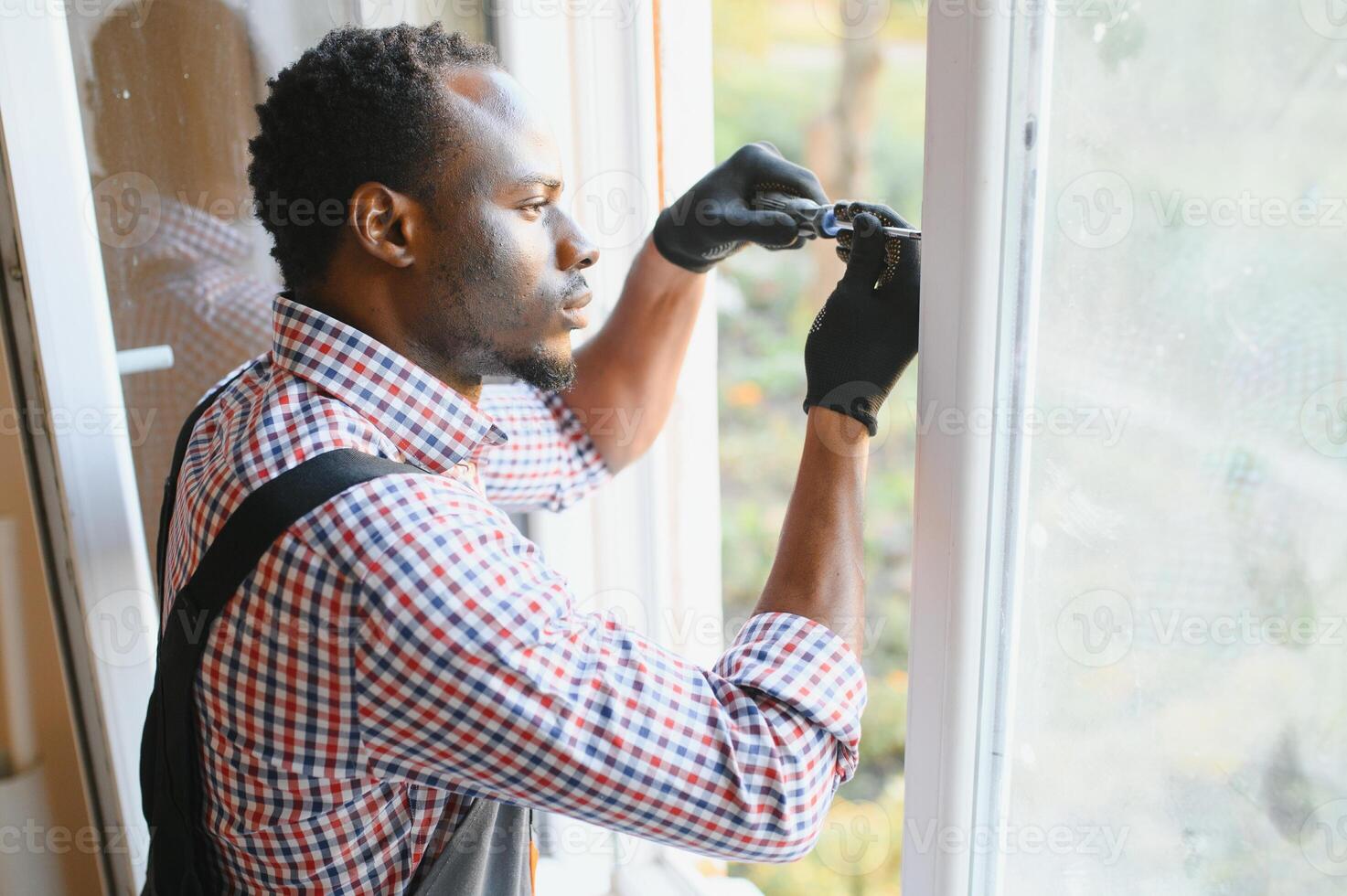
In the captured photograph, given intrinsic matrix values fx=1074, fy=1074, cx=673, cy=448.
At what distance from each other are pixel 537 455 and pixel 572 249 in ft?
1.11

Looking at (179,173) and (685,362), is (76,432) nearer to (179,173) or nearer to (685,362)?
(179,173)

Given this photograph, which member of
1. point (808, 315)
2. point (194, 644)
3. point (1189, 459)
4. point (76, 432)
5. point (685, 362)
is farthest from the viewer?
point (808, 315)

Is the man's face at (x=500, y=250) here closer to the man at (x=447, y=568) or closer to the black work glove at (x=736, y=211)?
the man at (x=447, y=568)

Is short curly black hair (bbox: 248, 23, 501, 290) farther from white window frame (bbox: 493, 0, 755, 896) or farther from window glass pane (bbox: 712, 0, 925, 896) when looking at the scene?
window glass pane (bbox: 712, 0, 925, 896)

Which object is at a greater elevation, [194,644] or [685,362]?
[685,362]

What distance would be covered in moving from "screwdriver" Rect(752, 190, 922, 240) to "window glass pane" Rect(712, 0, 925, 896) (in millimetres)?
1543

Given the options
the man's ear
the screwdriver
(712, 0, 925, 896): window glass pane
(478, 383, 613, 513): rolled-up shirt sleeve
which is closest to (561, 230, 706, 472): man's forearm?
(478, 383, 613, 513): rolled-up shirt sleeve

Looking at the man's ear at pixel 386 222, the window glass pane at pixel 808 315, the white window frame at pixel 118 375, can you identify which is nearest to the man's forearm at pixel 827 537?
the man's ear at pixel 386 222

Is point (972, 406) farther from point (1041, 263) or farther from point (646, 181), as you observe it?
point (646, 181)

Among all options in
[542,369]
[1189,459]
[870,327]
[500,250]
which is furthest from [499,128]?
[1189,459]

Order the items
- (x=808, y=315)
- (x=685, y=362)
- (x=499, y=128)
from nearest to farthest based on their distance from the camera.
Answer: (x=499, y=128) < (x=685, y=362) < (x=808, y=315)

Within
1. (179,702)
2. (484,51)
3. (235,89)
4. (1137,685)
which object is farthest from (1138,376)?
(235,89)

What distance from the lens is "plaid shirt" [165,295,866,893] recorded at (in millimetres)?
Result: 711

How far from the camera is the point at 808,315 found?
3.09 metres
